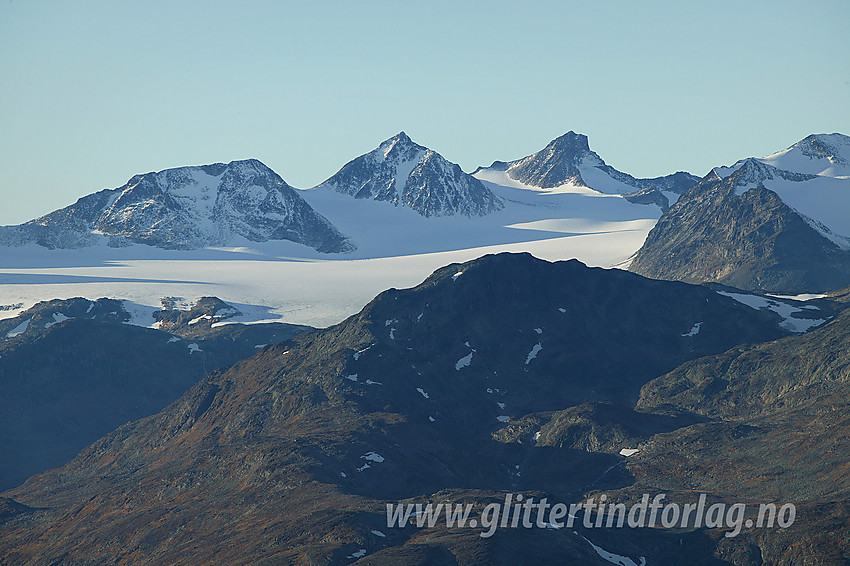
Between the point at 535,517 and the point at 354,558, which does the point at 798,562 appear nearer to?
the point at 535,517

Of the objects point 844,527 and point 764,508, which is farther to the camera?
point 764,508

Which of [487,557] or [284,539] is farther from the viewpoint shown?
[284,539]

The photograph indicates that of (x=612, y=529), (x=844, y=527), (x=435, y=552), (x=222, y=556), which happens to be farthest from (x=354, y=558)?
(x=844, y=527)

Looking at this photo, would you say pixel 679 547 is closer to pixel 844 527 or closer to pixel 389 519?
pixel 844 527

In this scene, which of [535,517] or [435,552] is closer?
[435,552]

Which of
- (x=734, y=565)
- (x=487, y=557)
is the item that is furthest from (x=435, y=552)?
(x=734, y=565)

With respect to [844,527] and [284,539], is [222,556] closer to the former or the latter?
[284,539]

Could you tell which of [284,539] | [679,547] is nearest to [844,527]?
[679,547]
